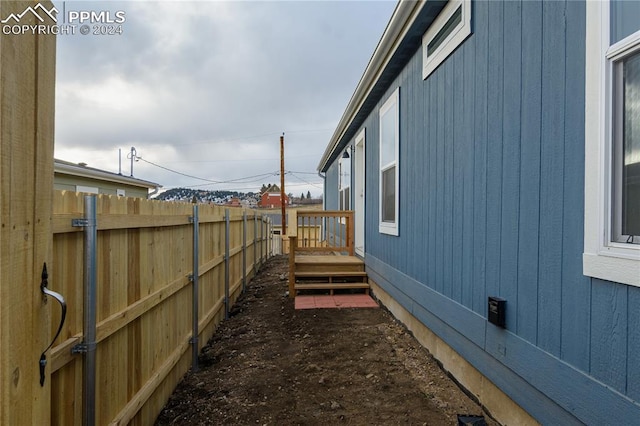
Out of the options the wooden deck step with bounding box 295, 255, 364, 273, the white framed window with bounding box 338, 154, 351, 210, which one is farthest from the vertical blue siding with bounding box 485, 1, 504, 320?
the white framed window with bounding box 338, 154, 351, 210

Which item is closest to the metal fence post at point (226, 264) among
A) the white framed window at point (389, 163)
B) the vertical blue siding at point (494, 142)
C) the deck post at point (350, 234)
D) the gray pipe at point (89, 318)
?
the white framed window at point (389, 163)

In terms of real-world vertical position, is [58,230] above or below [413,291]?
Answer: above

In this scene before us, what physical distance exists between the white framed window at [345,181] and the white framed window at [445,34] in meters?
4.67

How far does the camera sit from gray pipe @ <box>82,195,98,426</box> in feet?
5.82

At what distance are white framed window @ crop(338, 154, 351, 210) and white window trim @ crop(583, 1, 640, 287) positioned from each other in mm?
6629

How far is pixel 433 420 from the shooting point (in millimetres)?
2459

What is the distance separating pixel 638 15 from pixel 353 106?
526 cm

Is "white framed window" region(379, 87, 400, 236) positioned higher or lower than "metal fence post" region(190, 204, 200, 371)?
higher

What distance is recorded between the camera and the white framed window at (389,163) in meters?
4.66

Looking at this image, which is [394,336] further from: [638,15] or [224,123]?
[224,123]

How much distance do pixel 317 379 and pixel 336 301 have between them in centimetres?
252

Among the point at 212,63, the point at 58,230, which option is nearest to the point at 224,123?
the point at 212,63

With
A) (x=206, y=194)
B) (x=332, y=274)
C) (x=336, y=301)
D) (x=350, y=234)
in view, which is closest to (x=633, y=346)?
(x=336, y=301)

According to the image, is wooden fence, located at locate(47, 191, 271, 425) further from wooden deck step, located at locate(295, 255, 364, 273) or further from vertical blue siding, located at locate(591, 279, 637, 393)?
wooden deck step, located at locate(295, 255, 364, 273)
